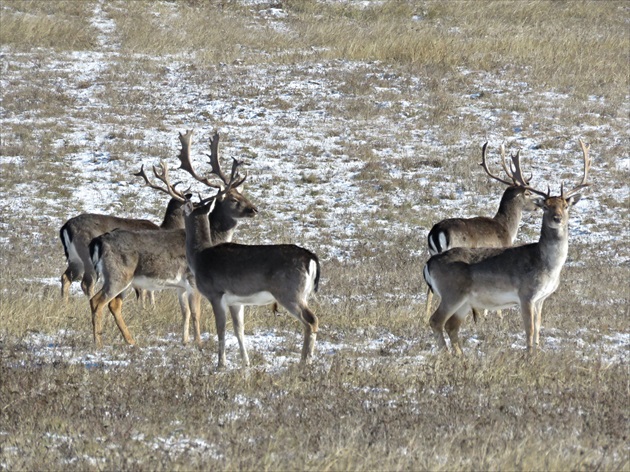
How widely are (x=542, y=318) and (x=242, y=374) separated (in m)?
4.60

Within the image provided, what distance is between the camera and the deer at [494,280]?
9742 mm

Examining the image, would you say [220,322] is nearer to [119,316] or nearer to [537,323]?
[119,316]

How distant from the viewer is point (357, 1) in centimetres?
3297

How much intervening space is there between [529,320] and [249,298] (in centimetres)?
258

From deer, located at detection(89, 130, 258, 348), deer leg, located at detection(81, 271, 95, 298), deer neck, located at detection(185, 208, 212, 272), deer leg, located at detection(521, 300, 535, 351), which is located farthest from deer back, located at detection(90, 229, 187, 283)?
deer leg, located at detection(521, 300, 535, 351)

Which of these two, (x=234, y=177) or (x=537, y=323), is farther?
(x=234, y=177)

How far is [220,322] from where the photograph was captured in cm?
920

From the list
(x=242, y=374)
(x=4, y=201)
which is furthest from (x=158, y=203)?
(x=242, y=374)

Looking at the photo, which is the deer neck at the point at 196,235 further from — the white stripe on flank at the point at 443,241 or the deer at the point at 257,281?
the white stripe on flank at the point at 443,241

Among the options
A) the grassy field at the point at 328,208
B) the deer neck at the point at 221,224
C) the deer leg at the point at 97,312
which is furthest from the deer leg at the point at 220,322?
the deer neck at the point at 221,224

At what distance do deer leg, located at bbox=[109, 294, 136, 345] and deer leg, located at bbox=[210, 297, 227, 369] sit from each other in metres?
1.18

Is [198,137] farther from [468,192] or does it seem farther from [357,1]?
[357,1]

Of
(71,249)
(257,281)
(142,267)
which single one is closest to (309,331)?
(257,281)

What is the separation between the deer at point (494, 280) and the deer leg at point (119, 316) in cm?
290
